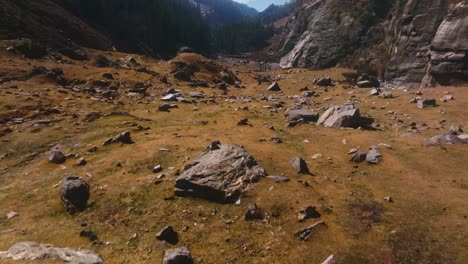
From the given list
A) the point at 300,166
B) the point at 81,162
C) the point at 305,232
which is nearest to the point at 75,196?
the point at 81,162

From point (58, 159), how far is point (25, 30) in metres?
76.4

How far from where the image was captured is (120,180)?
2619 cm

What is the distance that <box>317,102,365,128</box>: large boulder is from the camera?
41219 mm

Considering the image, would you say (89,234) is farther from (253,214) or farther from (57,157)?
(57,157)

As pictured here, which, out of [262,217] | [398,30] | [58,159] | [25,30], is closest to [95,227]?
[262,217]

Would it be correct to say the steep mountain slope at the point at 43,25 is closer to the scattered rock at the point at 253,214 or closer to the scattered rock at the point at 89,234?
the scattered rock at the point at 89,234

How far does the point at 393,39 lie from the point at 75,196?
4166 inches

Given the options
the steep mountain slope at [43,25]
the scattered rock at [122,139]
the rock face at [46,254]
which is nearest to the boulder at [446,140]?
the scattered rock at [122,139]

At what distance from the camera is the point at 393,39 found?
10819cm

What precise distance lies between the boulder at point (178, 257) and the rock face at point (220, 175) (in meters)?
5.47

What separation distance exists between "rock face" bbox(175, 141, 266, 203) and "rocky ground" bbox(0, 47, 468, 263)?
9 centimetres

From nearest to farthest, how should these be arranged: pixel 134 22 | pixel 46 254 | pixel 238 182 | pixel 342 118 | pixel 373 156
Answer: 1. pixel 46 254
2. pixel 238 182
3. pixel 373 156
4. pixel 342 118
5. pixel 134 22

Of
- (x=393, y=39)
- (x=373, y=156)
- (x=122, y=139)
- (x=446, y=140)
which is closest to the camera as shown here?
(x=373, y=156)

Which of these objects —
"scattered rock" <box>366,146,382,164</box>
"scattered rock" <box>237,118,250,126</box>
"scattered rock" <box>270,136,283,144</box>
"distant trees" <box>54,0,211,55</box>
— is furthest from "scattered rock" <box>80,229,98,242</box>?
"distant trees" <box>54,0,211,55</box>
